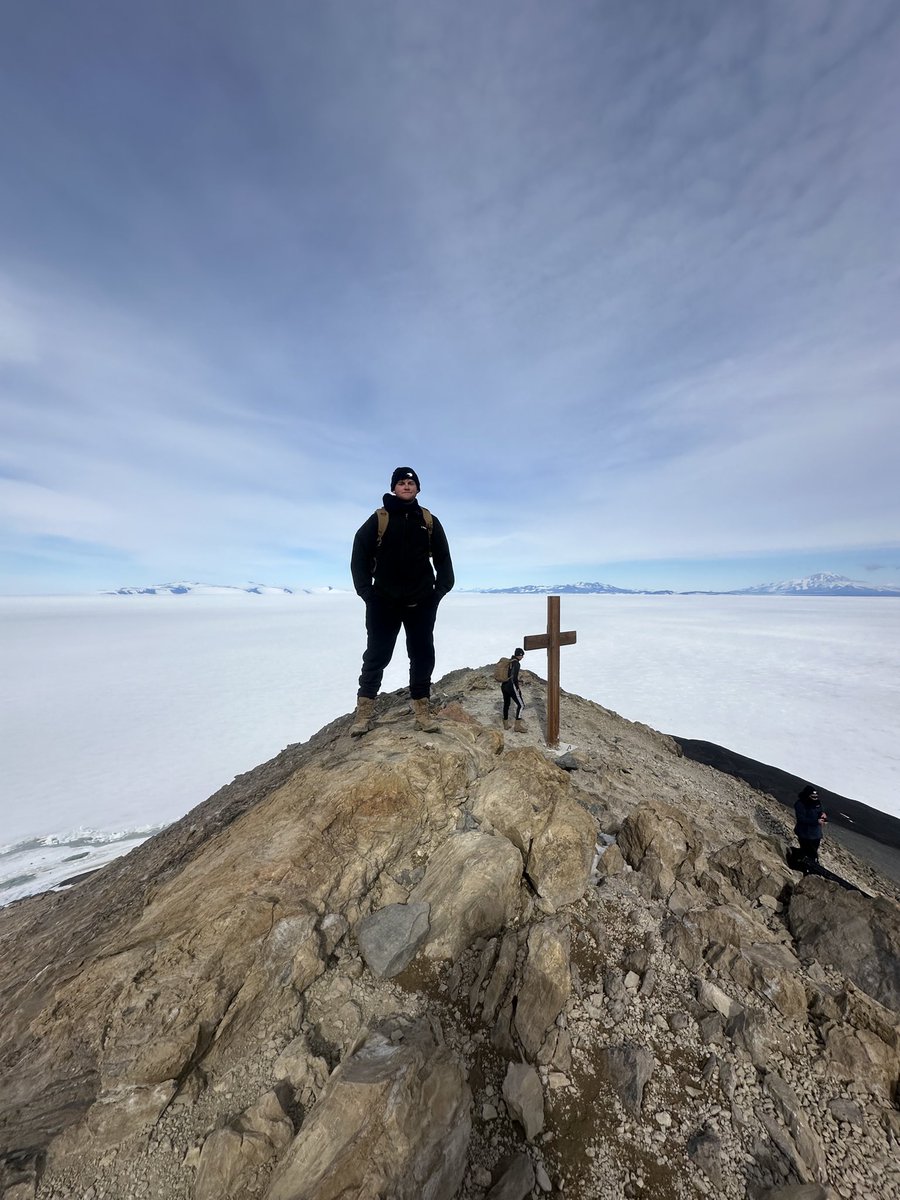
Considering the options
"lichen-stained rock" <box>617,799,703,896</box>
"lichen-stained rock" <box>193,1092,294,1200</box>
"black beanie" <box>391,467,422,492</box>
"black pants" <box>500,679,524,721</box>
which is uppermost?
"black beanie" <box>391,467,422,492</box>

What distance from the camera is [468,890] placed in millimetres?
4352

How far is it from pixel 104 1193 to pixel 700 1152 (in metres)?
3.65

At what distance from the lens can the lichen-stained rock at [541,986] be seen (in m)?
3.43

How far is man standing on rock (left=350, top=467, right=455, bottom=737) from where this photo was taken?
5.95m

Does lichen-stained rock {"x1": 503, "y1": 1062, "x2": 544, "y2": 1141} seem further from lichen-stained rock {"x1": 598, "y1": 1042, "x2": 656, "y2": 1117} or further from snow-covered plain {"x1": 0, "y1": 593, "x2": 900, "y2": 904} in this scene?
snow-covered plain {"x1": 0, "y1": 593, "x2": 900, "y2": 904}

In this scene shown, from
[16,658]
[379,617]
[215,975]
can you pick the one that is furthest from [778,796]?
[16,658]

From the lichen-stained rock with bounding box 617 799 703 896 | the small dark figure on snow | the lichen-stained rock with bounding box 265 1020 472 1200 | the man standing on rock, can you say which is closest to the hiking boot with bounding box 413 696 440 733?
the man standing on rock

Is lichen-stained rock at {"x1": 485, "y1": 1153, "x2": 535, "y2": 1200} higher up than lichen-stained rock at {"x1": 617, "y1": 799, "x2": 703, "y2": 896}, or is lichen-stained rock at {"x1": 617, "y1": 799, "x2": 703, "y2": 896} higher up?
lichen-stained rock at {"x1": 617, "y1": 799, "x2": 703, "y2": 896}

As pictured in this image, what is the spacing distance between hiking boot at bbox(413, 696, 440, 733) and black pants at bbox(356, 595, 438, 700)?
0.09 m

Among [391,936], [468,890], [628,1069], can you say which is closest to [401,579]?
[468,890]

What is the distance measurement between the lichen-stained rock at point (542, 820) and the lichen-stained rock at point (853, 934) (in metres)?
2.01

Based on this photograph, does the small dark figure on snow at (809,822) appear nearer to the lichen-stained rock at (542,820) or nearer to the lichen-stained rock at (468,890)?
the lichen-stained rock at (542,820)

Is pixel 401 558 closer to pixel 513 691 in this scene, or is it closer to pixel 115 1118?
pixel 513 691

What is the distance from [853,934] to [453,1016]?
3.72 m
